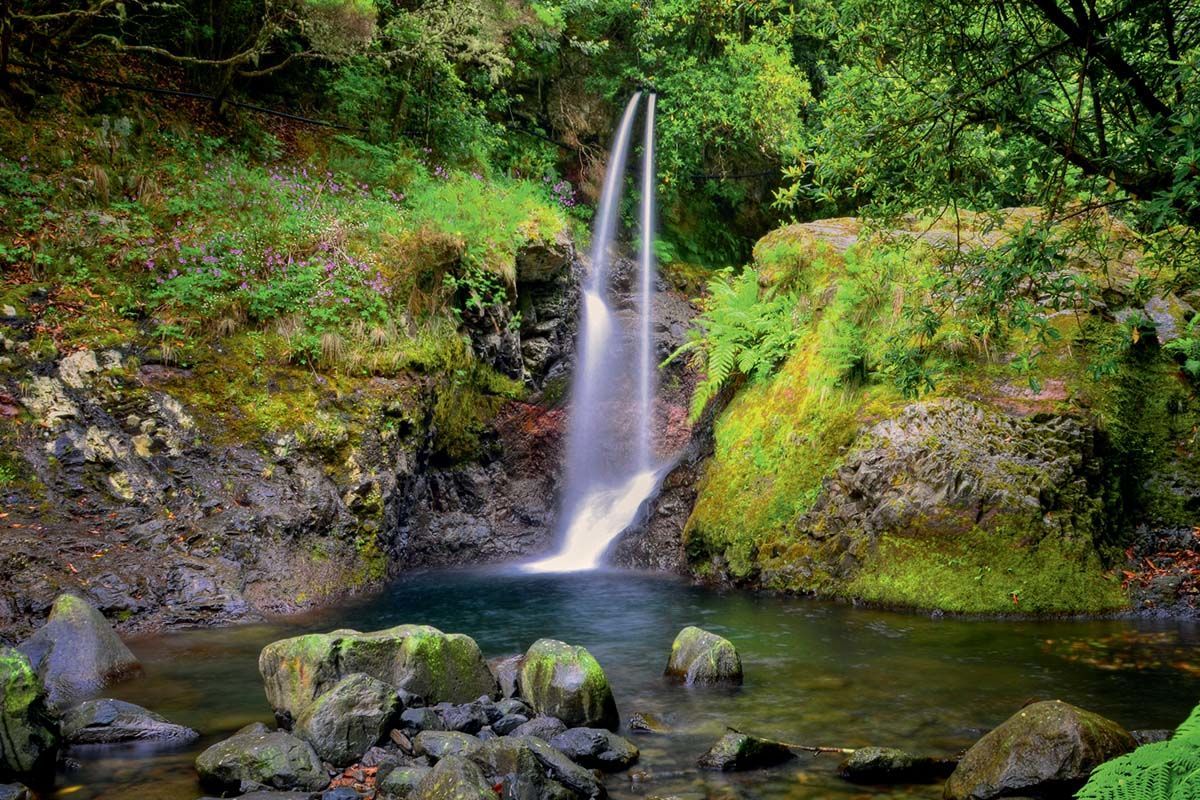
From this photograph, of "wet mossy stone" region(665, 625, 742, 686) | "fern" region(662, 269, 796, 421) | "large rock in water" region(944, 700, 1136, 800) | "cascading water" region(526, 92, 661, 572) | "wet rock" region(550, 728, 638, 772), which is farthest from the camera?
"cascading water" region(526, 92, 661, 572)

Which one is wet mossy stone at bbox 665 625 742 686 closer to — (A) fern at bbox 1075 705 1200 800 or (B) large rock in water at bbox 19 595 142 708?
(A) fern at bbox 1075 705 1200 800

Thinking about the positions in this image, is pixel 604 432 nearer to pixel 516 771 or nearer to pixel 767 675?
pixel 767 675

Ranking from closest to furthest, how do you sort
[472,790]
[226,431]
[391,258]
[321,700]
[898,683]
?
[472,790]
[321,700]
[898,683]
[226,431]
[391,258]

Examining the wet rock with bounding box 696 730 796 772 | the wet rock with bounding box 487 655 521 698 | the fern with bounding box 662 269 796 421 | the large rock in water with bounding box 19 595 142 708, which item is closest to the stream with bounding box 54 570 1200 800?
the wet rock with bounding box 696 730 796 772

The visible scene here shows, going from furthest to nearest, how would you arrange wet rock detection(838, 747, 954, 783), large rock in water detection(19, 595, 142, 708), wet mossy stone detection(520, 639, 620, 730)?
large rock in water detection(19, 595, 142, 708) → wet mossy stone detection(520, 639, 620, 730) → wet rock detection(838, 747, 954, 783)

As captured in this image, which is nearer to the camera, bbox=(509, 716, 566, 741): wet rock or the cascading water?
bbox=(509, 716, 566, 741): wet rock

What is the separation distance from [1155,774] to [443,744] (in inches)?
140

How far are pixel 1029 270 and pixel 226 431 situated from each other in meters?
8.21

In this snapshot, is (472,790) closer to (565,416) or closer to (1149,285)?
(1149,285)

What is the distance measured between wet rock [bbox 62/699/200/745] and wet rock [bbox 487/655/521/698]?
1972mm

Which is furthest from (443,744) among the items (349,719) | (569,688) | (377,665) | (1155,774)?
(1155,774)

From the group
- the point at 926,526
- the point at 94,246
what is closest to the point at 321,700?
the point at 926,526

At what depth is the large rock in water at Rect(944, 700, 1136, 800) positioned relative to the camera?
4.15 meters

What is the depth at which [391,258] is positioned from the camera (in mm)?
11742
